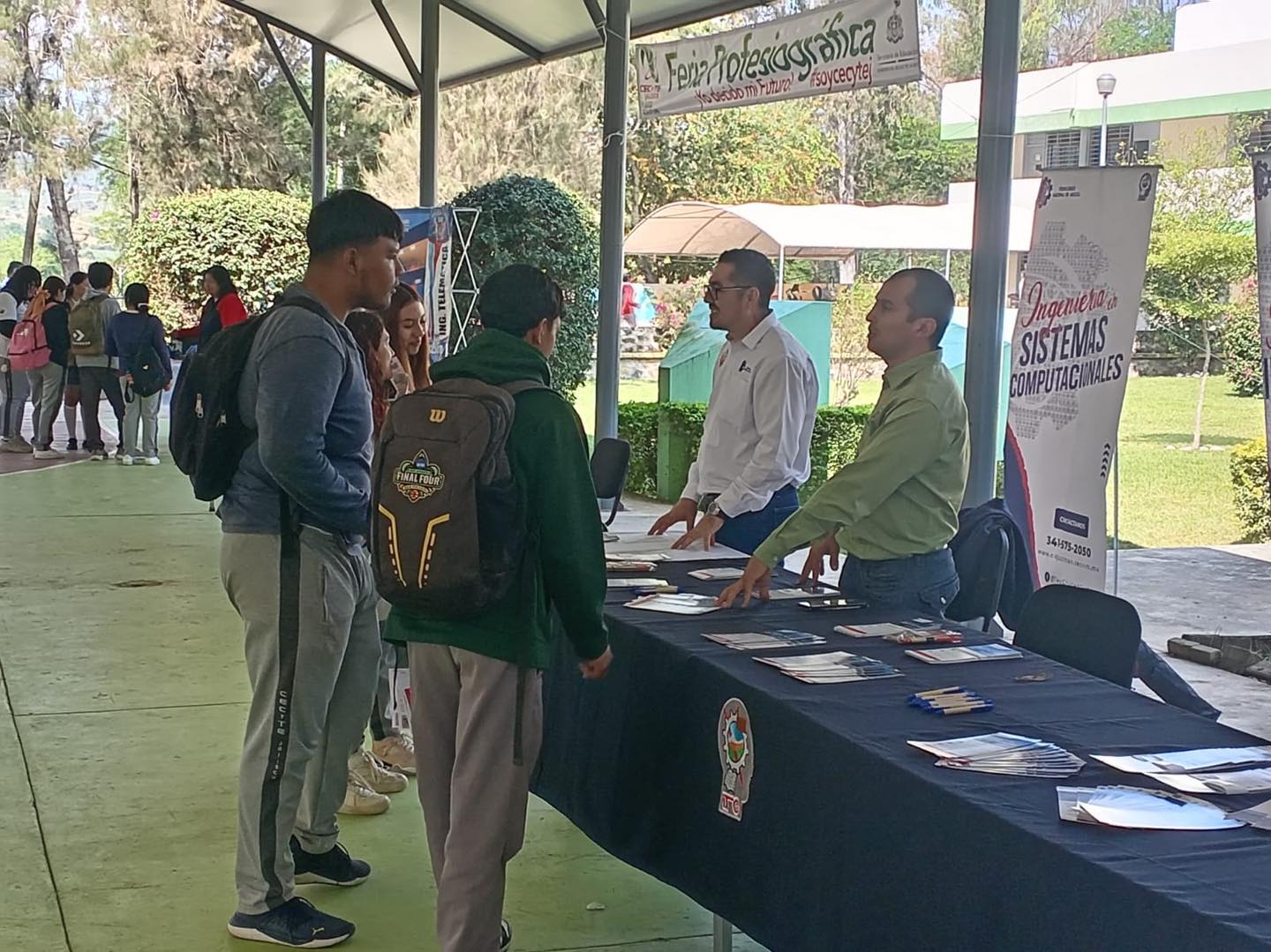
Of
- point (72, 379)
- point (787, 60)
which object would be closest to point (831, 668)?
point (787, 60)

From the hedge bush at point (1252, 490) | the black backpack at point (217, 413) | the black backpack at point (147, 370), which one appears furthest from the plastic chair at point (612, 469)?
the black backpack at point (147, 370)

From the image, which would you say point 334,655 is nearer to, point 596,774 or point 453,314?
point 596,774

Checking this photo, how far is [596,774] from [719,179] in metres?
23.5

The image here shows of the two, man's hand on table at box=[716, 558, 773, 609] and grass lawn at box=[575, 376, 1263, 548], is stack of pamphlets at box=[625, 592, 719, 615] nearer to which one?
man's hand on table at box=[716, 558, 773, 609]

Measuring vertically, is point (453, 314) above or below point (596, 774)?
above

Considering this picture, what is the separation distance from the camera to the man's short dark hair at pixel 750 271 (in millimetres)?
4516

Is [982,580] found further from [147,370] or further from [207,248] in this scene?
[207,248]

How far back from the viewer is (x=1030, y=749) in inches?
92.5

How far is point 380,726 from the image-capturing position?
4754mm

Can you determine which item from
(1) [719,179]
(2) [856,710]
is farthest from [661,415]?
(1) [719,179]

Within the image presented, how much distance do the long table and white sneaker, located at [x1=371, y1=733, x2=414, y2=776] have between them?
1100mm

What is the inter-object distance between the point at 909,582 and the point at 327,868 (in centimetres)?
163

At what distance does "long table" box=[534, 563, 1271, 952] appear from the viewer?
74.9 inches

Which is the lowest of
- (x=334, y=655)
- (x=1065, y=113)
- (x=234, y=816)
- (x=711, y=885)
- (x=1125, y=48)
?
(x=234, y=816)
